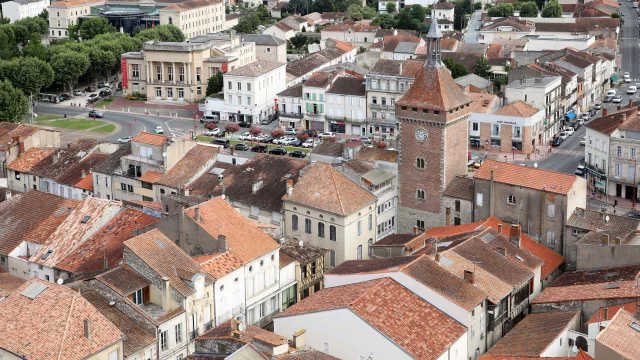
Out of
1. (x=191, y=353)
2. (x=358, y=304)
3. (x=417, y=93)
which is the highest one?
(x=417, y=93)

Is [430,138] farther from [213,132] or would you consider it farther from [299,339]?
[213,132]

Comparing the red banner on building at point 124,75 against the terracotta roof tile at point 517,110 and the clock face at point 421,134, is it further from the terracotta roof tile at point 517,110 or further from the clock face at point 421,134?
the clock face at point 421,134

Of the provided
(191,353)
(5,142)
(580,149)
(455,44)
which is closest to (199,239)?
(191,353)

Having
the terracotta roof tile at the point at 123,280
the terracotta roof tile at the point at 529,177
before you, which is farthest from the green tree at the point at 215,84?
the terracotta roof tile at the point at 123,280

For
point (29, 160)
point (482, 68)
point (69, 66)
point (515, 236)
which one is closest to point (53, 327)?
point (515, 236)

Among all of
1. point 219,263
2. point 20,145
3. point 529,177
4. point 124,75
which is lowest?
point 219,263

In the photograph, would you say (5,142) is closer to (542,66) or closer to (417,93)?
(417,93)

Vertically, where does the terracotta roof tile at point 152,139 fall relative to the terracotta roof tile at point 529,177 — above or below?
above
